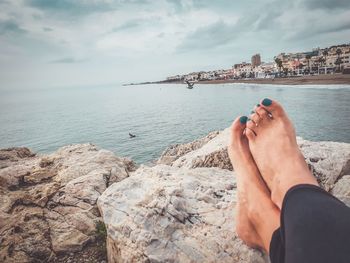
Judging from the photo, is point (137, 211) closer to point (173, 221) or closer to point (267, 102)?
point (173, 221)

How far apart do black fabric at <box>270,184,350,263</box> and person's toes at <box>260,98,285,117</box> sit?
151 cm

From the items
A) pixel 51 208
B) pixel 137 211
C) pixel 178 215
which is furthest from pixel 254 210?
pixel 51 208

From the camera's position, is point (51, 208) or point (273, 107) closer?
point (273, 107)

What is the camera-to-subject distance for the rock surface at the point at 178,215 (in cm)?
190

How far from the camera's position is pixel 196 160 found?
3.73 meters

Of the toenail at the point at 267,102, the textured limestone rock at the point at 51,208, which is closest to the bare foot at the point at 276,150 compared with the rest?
the toenail at the point at 267,102

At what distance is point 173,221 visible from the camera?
2.10 meters

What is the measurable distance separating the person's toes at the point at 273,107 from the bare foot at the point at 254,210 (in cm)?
60

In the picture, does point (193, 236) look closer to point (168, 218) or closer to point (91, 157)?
point (168, 218)

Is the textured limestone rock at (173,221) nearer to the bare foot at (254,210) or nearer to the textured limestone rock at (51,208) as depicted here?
the bare foot at (254,210)

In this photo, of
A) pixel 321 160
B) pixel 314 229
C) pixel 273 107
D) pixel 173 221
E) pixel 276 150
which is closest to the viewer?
pixel 314 229

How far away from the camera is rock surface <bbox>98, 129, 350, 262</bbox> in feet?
6.24

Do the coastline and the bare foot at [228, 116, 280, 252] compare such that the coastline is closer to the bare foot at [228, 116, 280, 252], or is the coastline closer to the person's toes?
the bare foot at [228, 116, 280, 252]

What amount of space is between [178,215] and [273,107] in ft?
4.80
